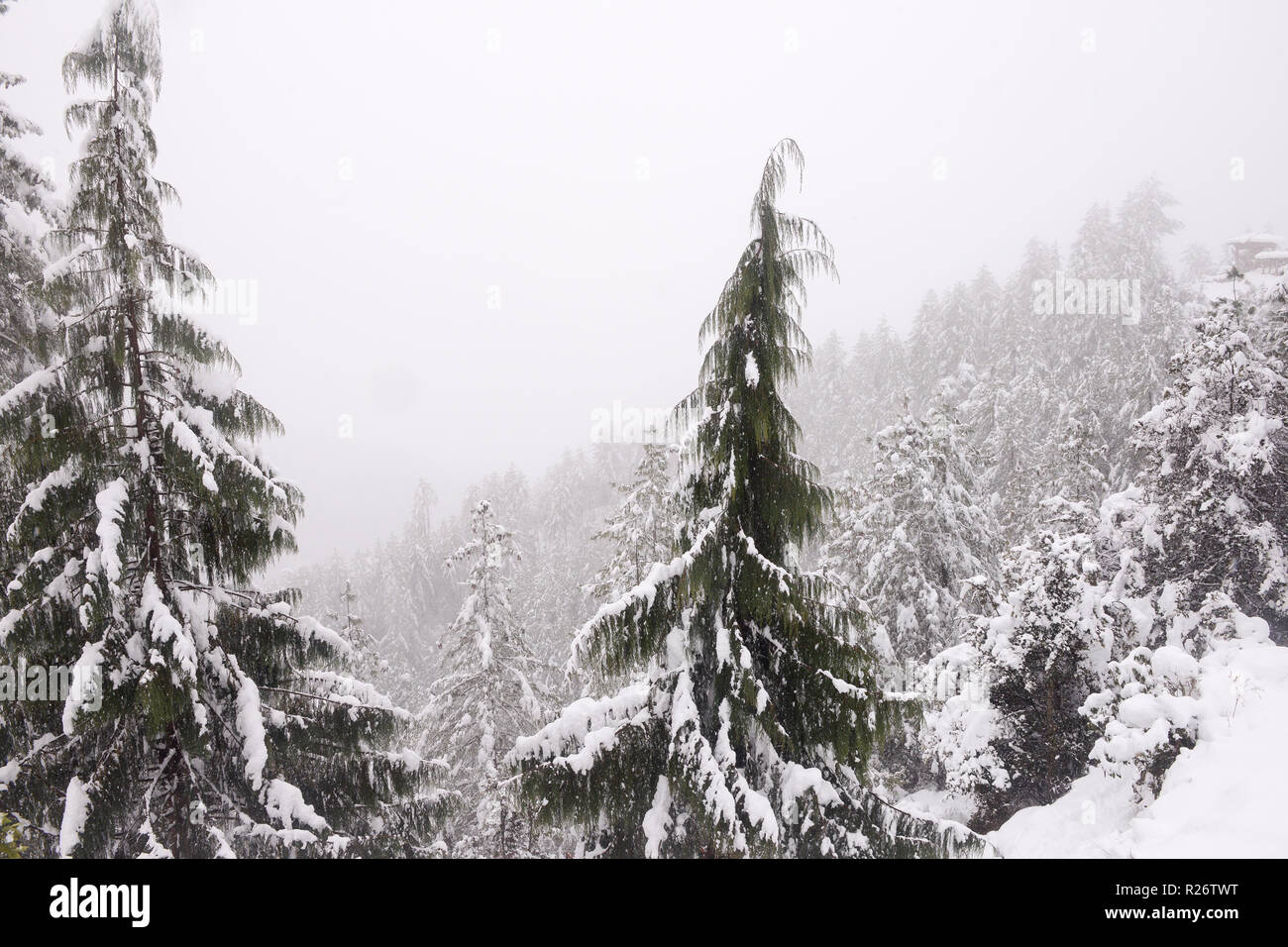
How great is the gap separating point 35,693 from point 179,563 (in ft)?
5.12

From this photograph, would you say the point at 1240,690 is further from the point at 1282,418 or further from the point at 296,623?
the point at 296,623

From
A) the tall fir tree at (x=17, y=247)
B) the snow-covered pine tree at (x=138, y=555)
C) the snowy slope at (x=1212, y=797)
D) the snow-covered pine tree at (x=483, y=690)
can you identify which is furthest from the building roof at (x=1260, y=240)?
the tall fir tree at (x=17, y=247)

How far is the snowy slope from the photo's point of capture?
6.03 metres

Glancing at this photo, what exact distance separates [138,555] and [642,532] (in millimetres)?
11038

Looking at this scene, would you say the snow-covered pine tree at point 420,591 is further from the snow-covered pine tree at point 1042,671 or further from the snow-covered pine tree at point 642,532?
the snow-covered pine tree at point 1042,671

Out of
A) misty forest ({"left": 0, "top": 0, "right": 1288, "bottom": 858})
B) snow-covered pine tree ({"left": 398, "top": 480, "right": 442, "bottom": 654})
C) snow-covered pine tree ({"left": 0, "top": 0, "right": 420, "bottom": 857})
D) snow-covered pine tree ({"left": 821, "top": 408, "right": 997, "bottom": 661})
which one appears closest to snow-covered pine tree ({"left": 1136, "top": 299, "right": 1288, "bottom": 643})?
misty forest ({"left": 0, "top": 0, "right": 1288, "bottom": 858})

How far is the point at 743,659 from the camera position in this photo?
5.70m

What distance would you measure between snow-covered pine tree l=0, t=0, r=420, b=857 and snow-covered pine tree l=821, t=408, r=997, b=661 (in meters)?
17.1

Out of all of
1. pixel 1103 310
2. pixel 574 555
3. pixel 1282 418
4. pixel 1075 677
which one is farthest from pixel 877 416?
pixel 1075 677

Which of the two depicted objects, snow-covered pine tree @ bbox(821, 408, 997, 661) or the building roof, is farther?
the building roof

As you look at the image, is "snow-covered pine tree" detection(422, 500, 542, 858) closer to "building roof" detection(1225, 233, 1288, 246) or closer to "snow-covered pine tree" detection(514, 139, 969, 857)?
"snow-covered pine tree" detection(514, 139, 969, 857)

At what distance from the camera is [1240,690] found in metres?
8.87

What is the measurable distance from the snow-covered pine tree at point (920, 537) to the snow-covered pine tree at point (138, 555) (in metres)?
17.1

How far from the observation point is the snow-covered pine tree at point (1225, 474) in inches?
533
